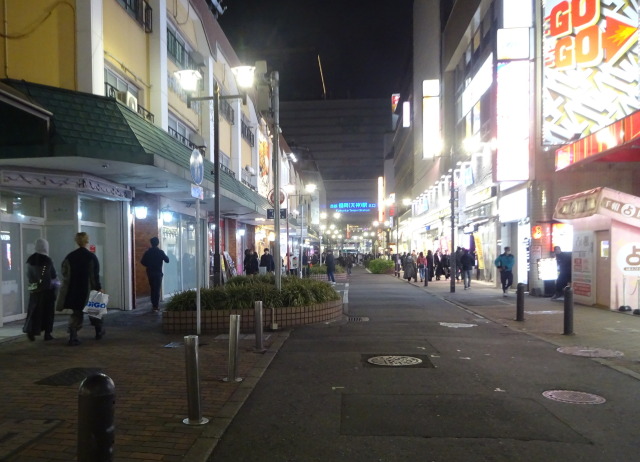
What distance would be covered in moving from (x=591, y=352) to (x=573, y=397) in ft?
9.48

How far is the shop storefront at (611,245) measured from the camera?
42.1 ft

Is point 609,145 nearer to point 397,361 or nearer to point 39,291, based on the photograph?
point 397,361

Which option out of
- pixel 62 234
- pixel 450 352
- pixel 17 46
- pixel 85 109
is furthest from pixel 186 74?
pixel 450 352

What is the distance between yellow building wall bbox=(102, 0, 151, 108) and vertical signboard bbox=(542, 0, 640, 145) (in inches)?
500

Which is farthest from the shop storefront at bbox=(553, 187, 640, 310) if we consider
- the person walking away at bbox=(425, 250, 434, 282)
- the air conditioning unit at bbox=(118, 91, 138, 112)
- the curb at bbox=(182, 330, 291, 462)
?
the person walking away at bbox=(425, 250, 434, 282)

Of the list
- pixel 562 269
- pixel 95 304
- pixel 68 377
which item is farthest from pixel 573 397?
pixel 562 269

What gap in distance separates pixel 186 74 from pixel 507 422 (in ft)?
33.0

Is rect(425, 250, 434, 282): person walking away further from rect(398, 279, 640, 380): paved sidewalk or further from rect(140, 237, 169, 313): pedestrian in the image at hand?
rect(140, 237, 169, 313): pedestrian

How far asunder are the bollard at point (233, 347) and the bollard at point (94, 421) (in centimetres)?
328

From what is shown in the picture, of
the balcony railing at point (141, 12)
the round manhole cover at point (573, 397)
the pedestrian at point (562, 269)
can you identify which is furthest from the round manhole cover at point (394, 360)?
the balcony railing at point (141, 12)

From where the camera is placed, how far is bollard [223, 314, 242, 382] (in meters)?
6.43

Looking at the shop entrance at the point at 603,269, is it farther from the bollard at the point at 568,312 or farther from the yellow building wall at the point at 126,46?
the yellow building wall at the point at 126,46

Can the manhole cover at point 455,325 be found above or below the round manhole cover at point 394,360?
below

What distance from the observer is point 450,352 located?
8391 mm
